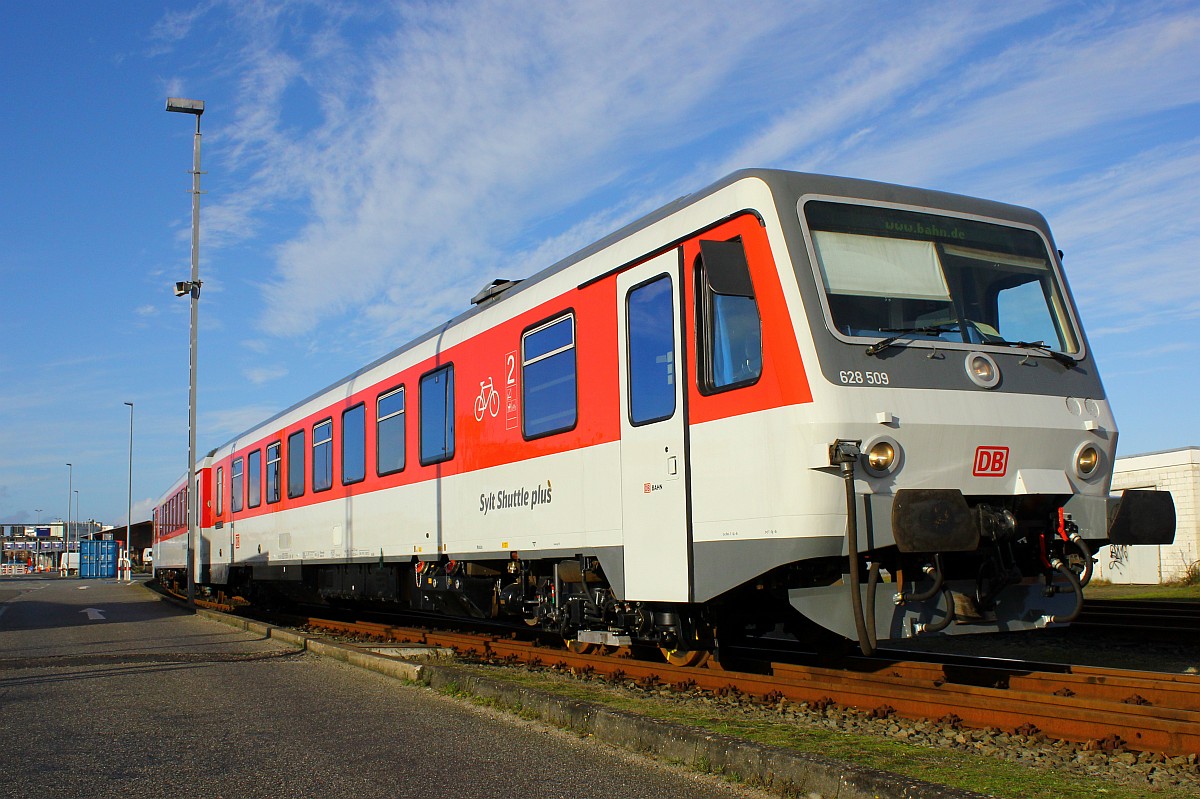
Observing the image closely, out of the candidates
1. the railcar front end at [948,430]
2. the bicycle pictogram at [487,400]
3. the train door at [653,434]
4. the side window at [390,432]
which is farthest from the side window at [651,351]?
the side window at [390,432]

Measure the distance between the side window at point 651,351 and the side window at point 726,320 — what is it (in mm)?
342

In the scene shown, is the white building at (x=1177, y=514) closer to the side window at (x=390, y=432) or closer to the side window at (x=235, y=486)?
the side window at (x=390, y=432)

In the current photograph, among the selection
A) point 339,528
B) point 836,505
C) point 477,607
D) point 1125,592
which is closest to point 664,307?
point 836,505

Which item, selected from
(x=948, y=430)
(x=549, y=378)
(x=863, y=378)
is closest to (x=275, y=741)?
(x=549, y=378)

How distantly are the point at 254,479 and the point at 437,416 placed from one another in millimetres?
9596

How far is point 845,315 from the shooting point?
6875 millimetres

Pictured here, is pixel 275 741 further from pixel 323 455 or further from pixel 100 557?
pixel 100 557

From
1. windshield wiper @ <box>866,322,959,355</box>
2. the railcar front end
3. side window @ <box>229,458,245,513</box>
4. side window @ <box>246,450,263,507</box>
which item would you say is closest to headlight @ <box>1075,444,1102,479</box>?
the railcar front end

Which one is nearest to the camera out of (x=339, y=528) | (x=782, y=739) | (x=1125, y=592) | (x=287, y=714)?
(x=782, y=739)

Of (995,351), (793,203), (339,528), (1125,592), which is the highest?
(793,203)

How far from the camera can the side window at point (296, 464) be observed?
16.7 metres

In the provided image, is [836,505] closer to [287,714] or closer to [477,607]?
[287,714]

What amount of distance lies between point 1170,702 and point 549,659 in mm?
5050

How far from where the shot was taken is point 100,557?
187ft
